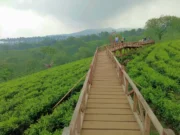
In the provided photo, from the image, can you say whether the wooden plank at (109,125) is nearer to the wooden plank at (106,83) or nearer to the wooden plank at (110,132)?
the wooden plank at (110,132)

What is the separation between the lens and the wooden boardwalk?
19.2ft

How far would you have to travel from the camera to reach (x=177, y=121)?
9891 millimetres

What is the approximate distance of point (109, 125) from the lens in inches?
241

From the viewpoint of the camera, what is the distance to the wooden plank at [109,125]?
5992 millimetres

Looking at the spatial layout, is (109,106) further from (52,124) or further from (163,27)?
(163,27)

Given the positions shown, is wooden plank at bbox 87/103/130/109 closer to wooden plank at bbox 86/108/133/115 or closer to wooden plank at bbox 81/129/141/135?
wooden plank at bbox 86/108/133/115

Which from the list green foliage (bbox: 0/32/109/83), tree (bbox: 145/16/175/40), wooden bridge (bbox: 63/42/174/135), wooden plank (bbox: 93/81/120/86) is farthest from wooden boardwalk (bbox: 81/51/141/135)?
tree (bbox: 145/16/175/40)

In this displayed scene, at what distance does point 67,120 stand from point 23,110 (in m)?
4.66

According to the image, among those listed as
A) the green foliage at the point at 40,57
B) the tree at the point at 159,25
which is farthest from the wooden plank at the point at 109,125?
the tree at the point at 159,25

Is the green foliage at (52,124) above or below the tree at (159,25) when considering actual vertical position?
below

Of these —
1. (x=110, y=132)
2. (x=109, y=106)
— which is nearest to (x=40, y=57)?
(x=109, y=106)

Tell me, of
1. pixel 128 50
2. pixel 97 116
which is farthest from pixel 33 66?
pixel 97 116

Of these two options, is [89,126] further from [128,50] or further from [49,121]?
[128,50]

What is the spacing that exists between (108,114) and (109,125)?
0.83 meters
